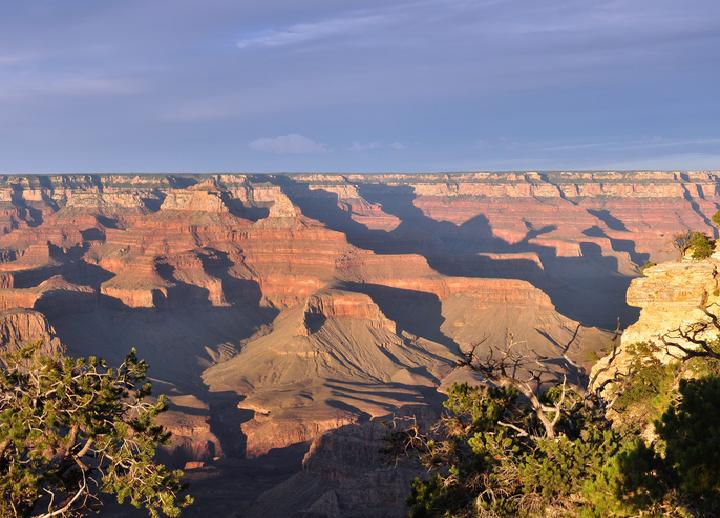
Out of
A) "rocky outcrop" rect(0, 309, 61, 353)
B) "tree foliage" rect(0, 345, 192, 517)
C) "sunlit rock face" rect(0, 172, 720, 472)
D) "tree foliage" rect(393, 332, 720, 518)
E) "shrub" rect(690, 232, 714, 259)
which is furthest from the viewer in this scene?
"rocky outcrop" rect(0, 309, 61, 353)

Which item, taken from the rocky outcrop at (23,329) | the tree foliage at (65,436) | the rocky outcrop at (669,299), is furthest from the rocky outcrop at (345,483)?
the rocky outcrop at (23,329)

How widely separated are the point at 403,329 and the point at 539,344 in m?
26.8

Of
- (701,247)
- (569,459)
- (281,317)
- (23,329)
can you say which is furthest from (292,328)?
(569,459)

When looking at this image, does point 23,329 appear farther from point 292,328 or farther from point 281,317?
point 281,317

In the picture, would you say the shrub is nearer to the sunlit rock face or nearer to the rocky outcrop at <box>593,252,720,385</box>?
the rocky outcrop at <box>593,252,720,385</box>

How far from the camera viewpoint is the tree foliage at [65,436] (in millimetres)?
22141

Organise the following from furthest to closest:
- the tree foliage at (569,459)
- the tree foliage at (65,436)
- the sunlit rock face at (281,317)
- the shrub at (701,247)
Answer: the sunlit rock face at (281,317)
the shrub at (701,247)
the tree foliage at (65,436)
the tree foliage at (569,459)

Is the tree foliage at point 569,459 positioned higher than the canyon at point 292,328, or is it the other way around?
the tree foliage at point 569,459

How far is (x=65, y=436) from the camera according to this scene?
76.7 ft

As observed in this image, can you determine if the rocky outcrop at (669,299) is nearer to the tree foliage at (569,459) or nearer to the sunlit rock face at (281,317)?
the tree foliage at (569,459)

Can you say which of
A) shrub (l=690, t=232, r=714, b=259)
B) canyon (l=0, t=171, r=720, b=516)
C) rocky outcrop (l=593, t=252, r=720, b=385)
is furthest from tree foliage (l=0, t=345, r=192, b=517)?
shrub (l=690, t=232, r=714, b=259)

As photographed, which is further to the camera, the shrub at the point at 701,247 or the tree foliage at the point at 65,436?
the shrub at the point at 701,247

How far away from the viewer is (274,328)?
489ft

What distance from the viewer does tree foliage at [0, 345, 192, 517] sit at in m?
22.1
